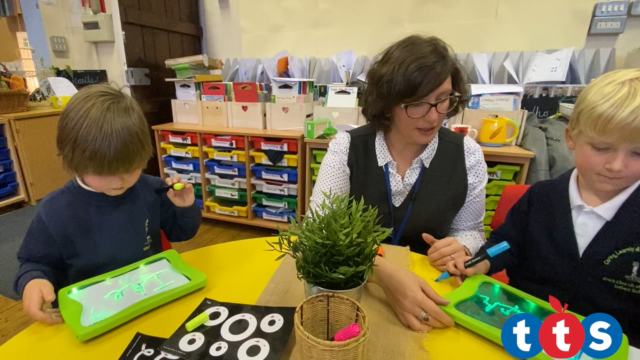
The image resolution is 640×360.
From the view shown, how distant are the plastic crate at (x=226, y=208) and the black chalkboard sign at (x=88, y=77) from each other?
49.0 inches

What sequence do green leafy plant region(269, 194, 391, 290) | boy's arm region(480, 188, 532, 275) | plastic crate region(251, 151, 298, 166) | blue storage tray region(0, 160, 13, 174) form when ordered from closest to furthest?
green leafy plant region(269, 194, 391, 290) → boy's arm region(480, 188, 532, 275) → plastic crate region(251, 151, 298, 166) → blue storage tray region(0, 160, 13, 174)

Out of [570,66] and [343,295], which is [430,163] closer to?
[343,295]

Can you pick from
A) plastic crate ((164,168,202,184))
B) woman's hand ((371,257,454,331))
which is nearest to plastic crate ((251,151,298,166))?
plastic crate ((164,168,202,184))

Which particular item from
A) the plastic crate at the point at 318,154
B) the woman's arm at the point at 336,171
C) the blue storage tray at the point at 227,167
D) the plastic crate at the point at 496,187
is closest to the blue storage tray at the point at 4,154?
the blue storage tray at the point at 227,167

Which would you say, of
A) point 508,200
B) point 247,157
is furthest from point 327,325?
point 247,157

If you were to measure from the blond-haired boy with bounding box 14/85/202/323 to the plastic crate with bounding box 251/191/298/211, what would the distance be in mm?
1400

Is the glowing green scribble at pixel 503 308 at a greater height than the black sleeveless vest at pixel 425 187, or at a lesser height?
lesser

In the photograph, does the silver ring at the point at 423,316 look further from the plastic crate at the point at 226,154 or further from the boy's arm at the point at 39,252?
the plastic crate at the point at 226,154

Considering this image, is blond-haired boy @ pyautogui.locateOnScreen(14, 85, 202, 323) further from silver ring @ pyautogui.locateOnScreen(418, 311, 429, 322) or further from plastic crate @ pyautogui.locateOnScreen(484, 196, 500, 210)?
plastic crate @ pyautogui.locateOnScreen(484, 196, 500, 210)

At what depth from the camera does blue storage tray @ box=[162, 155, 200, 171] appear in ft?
8.18

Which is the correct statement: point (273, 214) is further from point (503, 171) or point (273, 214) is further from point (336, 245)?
point (336, 245)

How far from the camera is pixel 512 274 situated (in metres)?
0.92

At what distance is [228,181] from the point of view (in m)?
2.45

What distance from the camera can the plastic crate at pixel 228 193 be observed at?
8.09 ft
